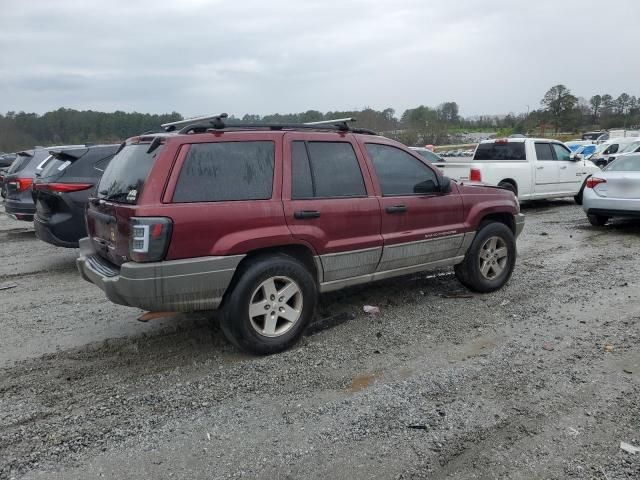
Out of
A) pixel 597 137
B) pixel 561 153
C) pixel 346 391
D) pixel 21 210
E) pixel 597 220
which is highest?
pixel 597 137

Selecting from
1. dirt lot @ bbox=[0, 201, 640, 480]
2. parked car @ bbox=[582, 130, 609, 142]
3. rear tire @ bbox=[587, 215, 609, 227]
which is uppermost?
parked car @ bbox=[582, 130, 609, 142]

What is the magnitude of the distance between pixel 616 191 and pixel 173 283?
840 cm

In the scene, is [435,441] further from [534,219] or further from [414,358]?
[534,219]

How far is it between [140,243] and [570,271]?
5.52 m

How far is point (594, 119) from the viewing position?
85688 millimetres

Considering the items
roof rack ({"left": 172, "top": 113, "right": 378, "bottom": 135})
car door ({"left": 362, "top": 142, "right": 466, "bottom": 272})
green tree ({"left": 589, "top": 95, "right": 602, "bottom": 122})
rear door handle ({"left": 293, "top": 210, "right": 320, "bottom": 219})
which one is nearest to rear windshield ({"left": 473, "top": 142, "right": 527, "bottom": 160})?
car door ({"left": 362, "top": 142, "right": 466, "bottom": 272})

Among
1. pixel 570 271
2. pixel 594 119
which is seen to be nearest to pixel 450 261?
pixel 570 271

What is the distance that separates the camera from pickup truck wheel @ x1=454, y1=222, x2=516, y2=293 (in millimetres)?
5625

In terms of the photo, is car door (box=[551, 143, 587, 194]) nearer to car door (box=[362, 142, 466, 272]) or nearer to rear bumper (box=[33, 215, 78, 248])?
car door (box=[362, 142, 466, 272])

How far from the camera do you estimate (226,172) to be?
4.01 m

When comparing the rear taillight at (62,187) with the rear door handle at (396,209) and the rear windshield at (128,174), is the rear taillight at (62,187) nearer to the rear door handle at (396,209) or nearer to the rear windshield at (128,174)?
the rear windshield at (128,174)

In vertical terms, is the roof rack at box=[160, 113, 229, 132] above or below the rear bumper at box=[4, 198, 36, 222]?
above


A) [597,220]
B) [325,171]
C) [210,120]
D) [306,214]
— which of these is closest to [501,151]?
[597,220]

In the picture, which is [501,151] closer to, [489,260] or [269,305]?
[489,260]
